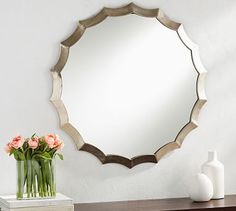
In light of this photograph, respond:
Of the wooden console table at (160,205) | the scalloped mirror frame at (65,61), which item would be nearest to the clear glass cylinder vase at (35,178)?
the wooden console table at (160,205)

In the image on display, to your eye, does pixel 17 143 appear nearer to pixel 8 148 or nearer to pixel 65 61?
pixel 8 148

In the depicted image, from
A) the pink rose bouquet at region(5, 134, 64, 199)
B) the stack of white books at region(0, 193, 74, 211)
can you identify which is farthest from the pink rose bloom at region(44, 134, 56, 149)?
the stack of white books at region(0, 193, 74, 211)

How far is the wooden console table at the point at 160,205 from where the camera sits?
3.25m

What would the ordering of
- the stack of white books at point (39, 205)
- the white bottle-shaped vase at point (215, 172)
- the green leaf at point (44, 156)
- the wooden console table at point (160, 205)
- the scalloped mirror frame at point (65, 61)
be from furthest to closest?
the white bottle-shaped vase at point (215, 172) → the scalloped mirror frame at point (65, 61) → the wooden console table at point (160, 205) → the green leaf at point (44, 156) → the stack of white books at point (39, 205)

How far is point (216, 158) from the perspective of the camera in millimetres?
3596

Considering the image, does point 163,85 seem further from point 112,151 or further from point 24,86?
point 24,86

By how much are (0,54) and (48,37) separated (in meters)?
0.28

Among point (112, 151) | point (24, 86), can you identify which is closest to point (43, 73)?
point (24, 86)

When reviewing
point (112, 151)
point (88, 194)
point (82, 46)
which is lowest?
point (88, 194)

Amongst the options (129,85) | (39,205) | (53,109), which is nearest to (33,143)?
(39,205)

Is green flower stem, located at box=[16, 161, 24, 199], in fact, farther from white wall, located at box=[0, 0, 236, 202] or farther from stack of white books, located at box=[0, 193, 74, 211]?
white wall, located at box=[0, 0, 236, 202]

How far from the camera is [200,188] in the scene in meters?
3.44

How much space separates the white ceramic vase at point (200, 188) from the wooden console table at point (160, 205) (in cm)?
3

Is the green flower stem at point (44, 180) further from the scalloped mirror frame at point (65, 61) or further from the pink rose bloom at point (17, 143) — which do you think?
the scalloped mirror frame at point (65, 61)
